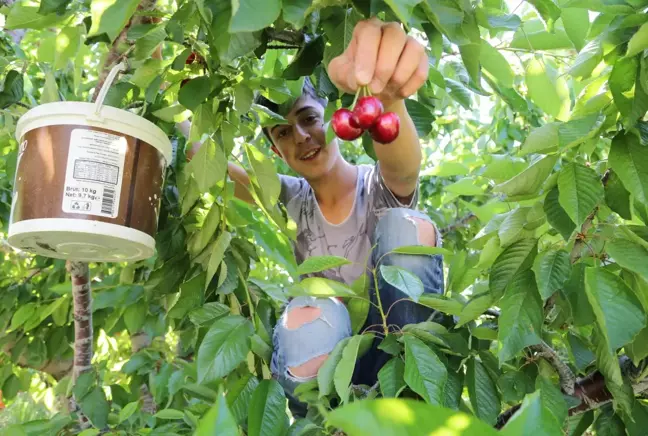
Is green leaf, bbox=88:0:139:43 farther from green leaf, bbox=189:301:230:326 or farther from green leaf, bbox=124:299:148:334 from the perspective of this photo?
green leaf, bbox=124:299:148:334

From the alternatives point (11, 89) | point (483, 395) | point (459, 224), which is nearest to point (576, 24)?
point (483, 395)

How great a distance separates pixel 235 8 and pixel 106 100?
0.59 metres

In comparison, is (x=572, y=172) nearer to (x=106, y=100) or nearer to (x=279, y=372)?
(x=279, y=372)

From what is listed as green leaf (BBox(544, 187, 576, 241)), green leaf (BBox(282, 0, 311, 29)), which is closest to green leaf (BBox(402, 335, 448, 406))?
green leaf (BBox(544, 187, 576, 241))

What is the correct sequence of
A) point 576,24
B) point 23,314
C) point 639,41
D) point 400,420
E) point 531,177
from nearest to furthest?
point 400,420 → point 639,41 → point 531,177 → point 576,24 → point 23,314

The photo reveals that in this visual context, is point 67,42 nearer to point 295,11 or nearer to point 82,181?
point 82,181

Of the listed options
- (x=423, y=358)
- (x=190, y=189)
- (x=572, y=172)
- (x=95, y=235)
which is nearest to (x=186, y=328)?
(x=190, y=189)

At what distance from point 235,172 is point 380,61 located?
3.16 ft

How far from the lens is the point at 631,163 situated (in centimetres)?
72

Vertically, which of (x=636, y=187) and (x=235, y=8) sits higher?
(x=235, y=8)

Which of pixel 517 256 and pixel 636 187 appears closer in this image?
pixel 636 187

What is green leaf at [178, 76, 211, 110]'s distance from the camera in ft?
3.16

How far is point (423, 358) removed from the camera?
0.80m

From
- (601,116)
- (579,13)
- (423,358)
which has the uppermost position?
(579,13)
